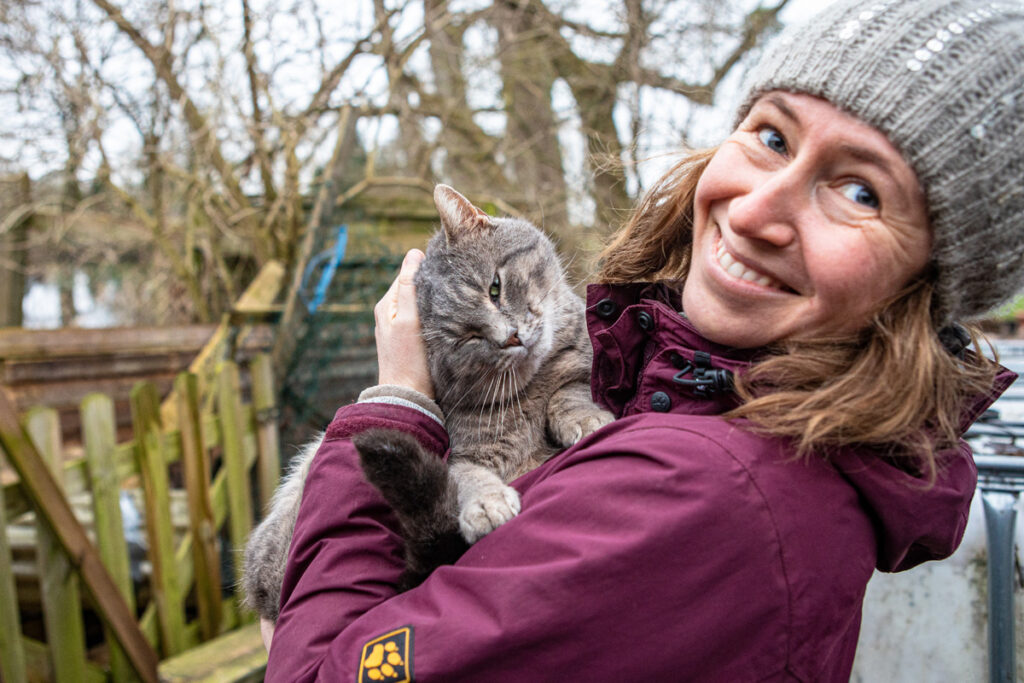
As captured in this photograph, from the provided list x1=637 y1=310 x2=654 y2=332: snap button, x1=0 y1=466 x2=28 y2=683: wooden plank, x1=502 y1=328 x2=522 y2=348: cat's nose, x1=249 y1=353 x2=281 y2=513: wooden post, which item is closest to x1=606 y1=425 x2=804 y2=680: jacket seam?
x1=637 y1=310 x2=654 y2=332: snap button

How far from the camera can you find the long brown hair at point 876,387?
104cm

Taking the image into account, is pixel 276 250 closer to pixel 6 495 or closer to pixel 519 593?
pixel 6 495

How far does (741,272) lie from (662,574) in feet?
1.79

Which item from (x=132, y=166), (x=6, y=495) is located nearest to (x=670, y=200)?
(x=6, y=495)

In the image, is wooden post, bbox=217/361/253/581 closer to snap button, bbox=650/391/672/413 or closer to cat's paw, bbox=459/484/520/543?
cat's paw, bbox=459/484/520/543

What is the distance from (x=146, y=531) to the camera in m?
2.94

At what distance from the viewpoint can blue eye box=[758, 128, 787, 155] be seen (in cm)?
116

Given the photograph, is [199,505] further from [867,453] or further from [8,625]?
[867,453]

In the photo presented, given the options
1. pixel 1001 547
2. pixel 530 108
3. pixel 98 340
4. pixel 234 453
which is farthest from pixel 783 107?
pixel 530 108

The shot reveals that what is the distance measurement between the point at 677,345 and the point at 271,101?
3.89 meters

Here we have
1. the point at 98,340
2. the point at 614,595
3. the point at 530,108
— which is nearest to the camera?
the point at 614,595

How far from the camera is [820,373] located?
3.63 ft

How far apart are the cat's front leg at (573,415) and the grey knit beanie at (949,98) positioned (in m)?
0.78

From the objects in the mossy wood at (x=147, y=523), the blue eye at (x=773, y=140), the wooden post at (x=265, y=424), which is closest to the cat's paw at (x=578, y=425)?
the blue eye at (x=773, y=140)
